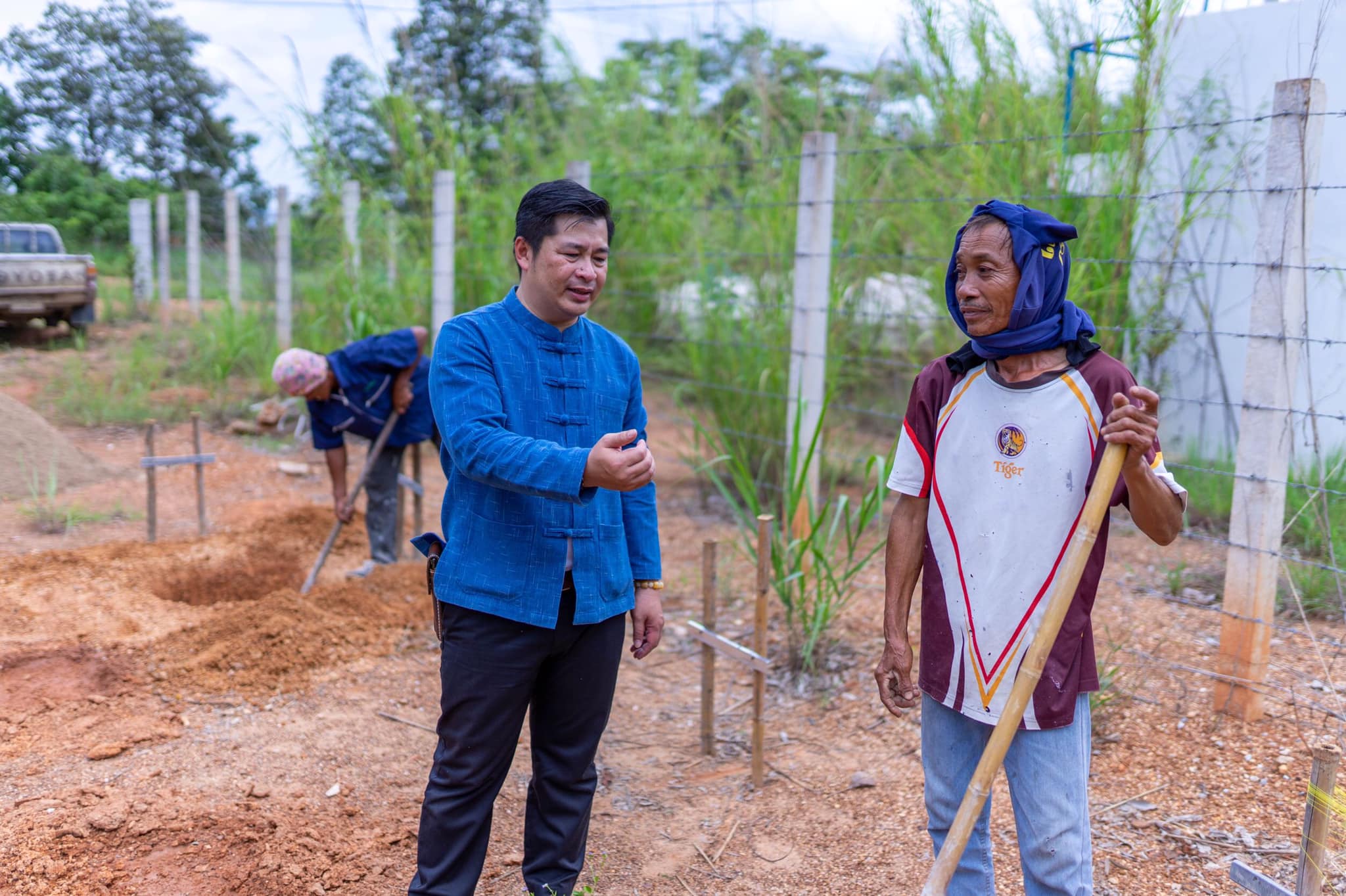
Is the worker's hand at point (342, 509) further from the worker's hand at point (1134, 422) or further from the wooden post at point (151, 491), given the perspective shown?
the worker's hand at point (1134, 422)

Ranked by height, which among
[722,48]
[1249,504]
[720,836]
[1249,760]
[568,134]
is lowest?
[720,836]

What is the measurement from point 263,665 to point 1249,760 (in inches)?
128

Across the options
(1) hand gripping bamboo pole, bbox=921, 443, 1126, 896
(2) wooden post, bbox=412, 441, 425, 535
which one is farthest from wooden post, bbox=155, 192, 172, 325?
(1) hand gripping bamboo pole, bbox=921, 443, 1126, 896

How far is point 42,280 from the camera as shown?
38.3 ft

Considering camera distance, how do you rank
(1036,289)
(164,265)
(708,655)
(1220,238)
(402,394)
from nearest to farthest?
1. (1036,289)
2. (708,655)
3. (402,394)
4. (1220,238)
5. (164,265)

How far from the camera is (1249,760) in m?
2.93

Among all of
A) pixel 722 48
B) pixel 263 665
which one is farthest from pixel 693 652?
pixel 722 48

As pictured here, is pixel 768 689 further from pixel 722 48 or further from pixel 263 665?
pixel 722 48

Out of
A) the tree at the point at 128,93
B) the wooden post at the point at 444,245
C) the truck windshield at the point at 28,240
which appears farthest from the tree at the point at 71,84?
the wooden post at the point at 444,245

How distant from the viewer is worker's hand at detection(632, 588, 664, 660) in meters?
2.39

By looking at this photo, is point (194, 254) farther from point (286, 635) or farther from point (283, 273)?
point (286, 635)

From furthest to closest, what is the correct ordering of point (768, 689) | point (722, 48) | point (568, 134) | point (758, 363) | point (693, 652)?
point (568, 134)
point (722, 48)
point (758, 363)
point (693, 652)
point (768, 689)

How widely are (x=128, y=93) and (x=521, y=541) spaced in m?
23.5

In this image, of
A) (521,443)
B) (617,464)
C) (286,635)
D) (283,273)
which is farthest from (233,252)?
(617,464)
